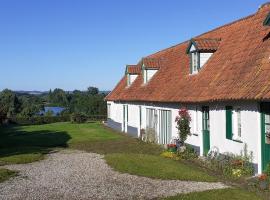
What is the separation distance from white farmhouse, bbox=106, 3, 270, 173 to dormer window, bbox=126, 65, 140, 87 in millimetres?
4901

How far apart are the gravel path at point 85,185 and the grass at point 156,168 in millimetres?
588

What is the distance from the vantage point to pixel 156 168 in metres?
16.9

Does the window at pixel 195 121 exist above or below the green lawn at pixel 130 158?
above

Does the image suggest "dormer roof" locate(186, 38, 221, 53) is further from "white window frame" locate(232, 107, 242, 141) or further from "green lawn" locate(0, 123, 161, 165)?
"white window frame" locate(232, 107, 242, 141)

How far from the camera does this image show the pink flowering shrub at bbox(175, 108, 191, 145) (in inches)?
840

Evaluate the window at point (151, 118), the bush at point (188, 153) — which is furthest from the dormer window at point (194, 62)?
the window at point (151, 118)

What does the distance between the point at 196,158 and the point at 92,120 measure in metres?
38.7

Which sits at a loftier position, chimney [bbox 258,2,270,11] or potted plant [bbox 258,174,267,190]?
chimney [bbox 258,2,270,11]

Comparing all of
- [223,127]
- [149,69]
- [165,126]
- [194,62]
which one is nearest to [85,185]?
[223,127]

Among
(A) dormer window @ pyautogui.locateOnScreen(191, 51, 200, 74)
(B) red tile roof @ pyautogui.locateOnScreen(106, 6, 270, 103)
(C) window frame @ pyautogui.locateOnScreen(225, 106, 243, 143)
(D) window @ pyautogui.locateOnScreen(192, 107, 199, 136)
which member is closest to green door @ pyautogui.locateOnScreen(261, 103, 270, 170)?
(B) red tile roof @ pyautogui.locateOnScreen(106, 6, 270, 103)

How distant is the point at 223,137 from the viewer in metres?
17.5

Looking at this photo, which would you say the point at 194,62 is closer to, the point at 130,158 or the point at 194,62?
the point at 194,62

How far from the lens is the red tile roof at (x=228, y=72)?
1528 cm

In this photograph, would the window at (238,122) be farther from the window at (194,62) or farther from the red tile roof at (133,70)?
the red tile roof at (133,70)
